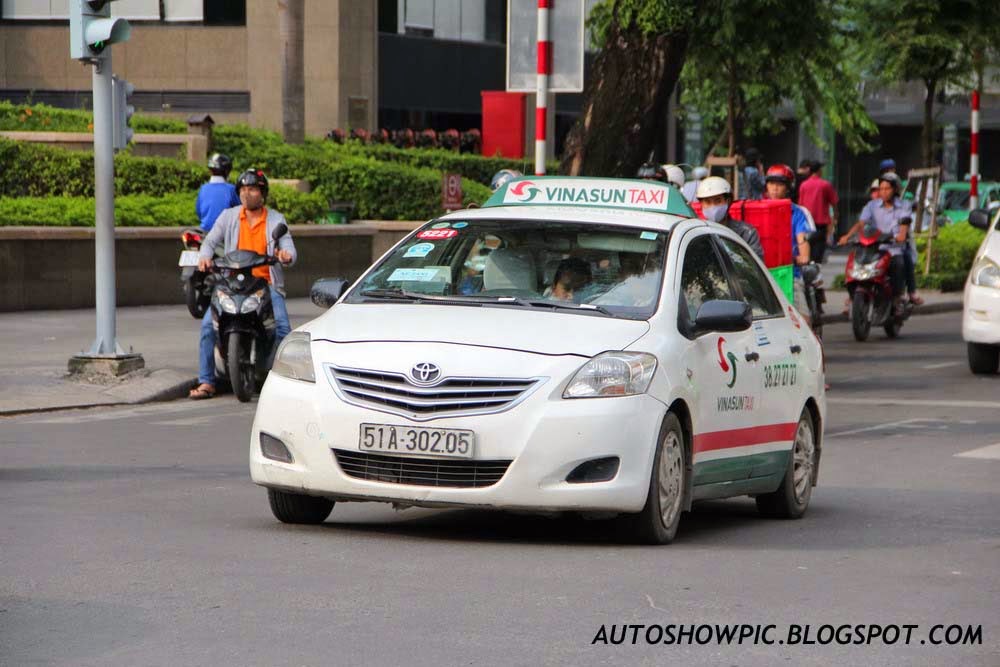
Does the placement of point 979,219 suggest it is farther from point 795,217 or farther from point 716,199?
point 716,199

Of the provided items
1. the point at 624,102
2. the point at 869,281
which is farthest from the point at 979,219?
the point at 624,102

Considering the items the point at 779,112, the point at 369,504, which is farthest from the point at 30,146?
the point at 779,112

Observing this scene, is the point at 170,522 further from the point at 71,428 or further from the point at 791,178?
the point at 791,178

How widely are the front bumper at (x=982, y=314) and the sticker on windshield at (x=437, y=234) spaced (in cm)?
911

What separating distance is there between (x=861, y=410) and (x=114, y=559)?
343 inches

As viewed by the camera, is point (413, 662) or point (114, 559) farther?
point (114, 559)

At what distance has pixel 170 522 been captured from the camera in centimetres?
843

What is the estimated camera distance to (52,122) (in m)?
30.3

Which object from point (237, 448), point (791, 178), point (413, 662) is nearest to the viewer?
point (413, 662)

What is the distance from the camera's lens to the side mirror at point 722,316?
27.2 feet

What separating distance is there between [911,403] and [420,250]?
24.6 feet

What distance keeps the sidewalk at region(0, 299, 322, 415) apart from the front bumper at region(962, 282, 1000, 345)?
691cm

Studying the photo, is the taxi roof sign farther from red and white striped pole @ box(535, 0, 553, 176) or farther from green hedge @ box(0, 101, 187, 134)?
green hedge @ box(0, 101, 187, 134)

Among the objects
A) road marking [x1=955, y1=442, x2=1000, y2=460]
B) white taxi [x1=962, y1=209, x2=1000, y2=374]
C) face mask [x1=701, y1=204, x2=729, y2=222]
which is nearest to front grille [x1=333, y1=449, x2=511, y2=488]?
road marking [x1=955, y1=442, x2=1000, y2=460]
